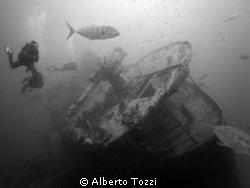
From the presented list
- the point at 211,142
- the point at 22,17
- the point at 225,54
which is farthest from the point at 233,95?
the point at 22,17

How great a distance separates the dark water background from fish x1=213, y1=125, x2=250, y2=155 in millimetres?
6741

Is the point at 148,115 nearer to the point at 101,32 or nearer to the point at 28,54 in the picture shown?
the point at 101,32

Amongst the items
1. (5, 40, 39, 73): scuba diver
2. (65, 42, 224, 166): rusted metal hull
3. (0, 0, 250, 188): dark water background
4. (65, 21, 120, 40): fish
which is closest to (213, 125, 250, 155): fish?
(65, 42, 224, 166): rusted metal hull

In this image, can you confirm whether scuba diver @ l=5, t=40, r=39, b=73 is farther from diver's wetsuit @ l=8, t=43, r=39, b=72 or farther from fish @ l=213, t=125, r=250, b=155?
fish @ l=213, t=125, r=250, b=155

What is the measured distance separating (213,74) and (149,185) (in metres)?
15.5

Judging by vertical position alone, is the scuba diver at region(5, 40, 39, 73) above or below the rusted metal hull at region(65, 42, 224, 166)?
above

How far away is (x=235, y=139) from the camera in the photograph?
436cm

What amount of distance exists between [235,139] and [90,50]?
69.8 feet

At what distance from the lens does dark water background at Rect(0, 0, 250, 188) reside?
1658 centimetres

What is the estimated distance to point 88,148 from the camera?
577 centimetres

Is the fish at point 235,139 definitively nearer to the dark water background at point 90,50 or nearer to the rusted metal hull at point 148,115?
the rusted metal hull at point 148,115

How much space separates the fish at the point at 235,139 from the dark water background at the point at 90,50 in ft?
22.1

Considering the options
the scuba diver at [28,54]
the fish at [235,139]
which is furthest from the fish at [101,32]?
the fish at [235,139]

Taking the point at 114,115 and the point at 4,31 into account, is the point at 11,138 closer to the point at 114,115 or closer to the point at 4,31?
the point at 114,115
